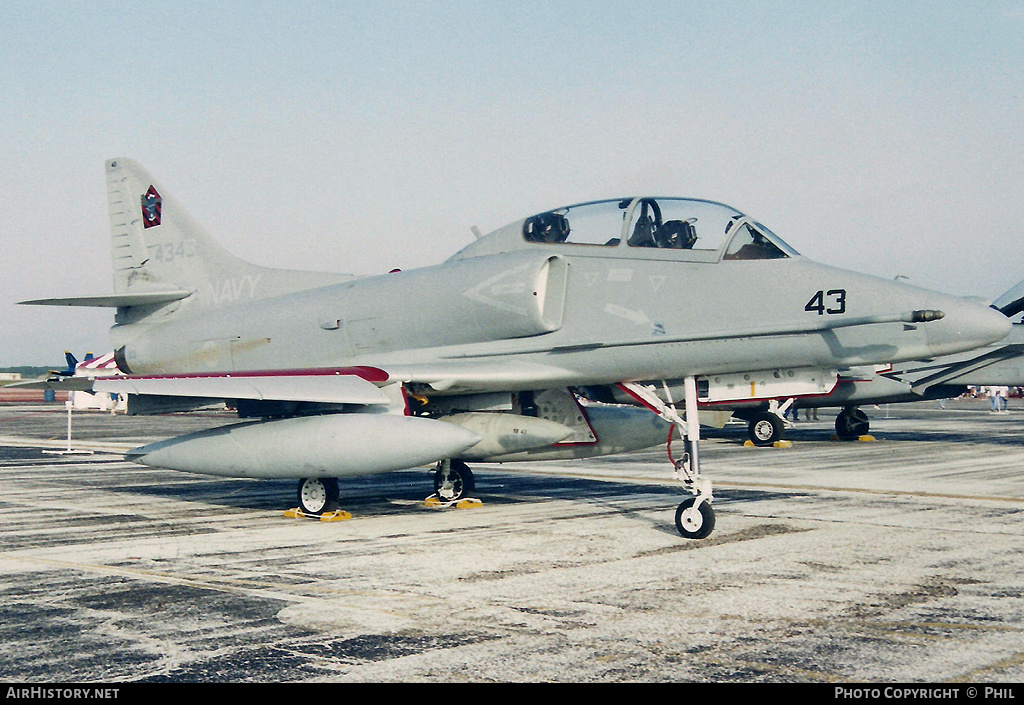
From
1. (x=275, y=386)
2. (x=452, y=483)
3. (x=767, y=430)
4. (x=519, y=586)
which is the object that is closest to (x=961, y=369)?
Result: (x=767, y=430)

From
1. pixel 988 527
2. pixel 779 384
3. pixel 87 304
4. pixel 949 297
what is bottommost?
pixel 988 527

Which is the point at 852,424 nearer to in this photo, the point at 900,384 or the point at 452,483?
the point at 900,384

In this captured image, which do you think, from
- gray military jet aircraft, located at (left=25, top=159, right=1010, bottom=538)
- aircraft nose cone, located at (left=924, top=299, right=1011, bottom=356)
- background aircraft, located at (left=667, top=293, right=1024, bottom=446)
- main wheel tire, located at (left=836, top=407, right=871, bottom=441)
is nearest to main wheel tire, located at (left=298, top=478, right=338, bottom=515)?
gray military jet aircraft, located at (left=25, top=159, right=1010, bottom=538)

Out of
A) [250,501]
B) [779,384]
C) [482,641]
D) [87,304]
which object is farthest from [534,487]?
[482,641]

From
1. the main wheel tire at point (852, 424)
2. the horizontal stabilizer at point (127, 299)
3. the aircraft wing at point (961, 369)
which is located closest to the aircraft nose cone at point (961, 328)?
the horizontal stabilizer at point (127, 299)

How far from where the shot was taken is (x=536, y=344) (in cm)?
1132

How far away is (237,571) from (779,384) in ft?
20.2

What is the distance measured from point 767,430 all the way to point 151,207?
17625 millimetres

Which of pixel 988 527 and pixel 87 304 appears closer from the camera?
pixel 988 527

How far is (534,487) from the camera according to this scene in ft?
53.6

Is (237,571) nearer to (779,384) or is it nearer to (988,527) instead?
(779,384)

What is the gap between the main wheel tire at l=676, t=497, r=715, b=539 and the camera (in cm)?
1030

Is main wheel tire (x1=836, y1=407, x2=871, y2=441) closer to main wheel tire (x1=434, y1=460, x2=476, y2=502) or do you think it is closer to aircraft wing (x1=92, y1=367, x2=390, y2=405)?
main wheel tire (x1=434, y1=460, x2=476, y2=502)
